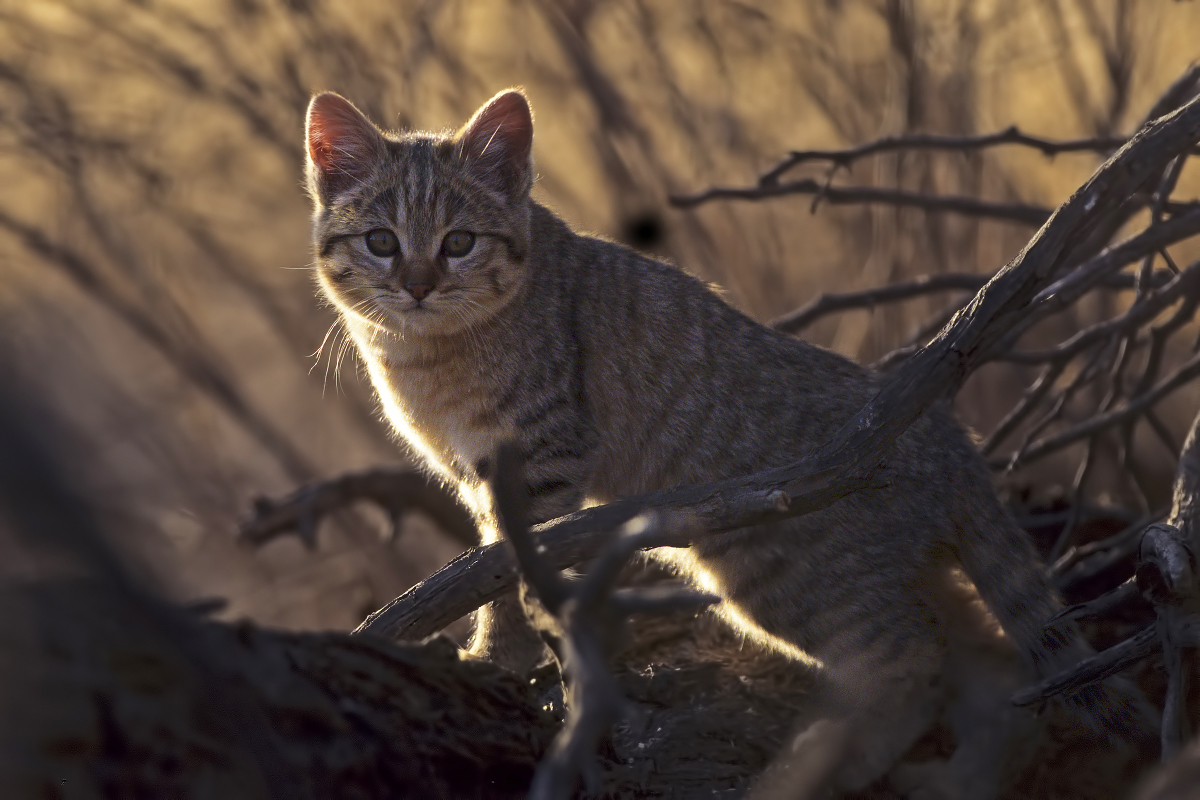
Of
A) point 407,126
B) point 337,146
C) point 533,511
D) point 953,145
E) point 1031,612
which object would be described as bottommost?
point 1031,612

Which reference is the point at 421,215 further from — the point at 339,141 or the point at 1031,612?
the point at 1031,612

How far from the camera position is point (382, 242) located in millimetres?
4570

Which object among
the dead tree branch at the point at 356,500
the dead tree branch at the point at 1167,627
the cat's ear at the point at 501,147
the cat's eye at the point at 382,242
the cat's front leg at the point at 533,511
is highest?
the cat's ear at the point at 501,147

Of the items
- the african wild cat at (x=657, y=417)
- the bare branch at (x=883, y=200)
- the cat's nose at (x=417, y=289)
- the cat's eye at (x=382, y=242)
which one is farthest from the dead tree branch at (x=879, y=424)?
the cat's eye at (x=382, y=242)

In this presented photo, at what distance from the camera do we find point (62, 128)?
603cm

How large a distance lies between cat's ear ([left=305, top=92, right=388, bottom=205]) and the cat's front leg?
5.11ft

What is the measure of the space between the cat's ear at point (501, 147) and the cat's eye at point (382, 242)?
0.51 metres

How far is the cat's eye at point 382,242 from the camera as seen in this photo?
4.56 m

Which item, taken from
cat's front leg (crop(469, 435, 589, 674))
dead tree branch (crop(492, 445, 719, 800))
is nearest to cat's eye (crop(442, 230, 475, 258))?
cat's front leg (crop(469, 435, 589, 674))

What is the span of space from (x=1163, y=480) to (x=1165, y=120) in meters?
4.64

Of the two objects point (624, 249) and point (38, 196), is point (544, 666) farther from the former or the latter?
point (38, 196)

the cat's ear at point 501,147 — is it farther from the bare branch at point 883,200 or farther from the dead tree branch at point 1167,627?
the dead tree branch at point 1167,627

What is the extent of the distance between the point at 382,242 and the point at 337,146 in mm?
562

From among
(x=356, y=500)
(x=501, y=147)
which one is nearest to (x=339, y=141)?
(x=501, y=147)
